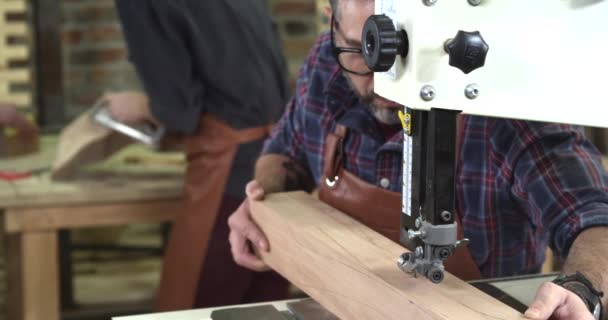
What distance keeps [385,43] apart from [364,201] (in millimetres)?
727

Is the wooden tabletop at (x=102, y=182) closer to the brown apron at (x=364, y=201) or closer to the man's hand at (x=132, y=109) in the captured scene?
the man's hand at (x=132, y=109)

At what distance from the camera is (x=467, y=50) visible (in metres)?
1.38

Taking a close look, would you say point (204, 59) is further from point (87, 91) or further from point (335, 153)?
point (87, 91)

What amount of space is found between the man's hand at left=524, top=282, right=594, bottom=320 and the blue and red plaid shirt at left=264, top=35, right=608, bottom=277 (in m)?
0.25

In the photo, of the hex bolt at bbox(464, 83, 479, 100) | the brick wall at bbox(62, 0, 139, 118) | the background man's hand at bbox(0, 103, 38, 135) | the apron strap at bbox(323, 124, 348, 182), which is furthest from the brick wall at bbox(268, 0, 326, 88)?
the hex bolt at bbox(464, 83, 479, 100)

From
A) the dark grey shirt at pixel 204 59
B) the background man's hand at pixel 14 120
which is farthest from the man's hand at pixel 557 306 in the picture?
the background man's hand at pixel 14 120

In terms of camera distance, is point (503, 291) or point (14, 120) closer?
point (503, 291)

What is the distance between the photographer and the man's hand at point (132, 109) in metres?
3.31

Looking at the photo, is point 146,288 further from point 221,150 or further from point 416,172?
point 416,172

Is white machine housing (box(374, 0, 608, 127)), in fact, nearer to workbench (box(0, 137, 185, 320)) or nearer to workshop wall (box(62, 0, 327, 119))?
workbench (box(0, 137, 185, 320))

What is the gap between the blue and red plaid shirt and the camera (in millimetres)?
1791

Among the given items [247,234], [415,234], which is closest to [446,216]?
[415,234]

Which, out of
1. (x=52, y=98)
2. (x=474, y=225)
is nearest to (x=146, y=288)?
(x=52, y=98)

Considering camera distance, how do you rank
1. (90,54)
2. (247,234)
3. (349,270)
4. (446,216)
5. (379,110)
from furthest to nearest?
(90,54), (247,234), (379,110), (349,270), (446,216)
